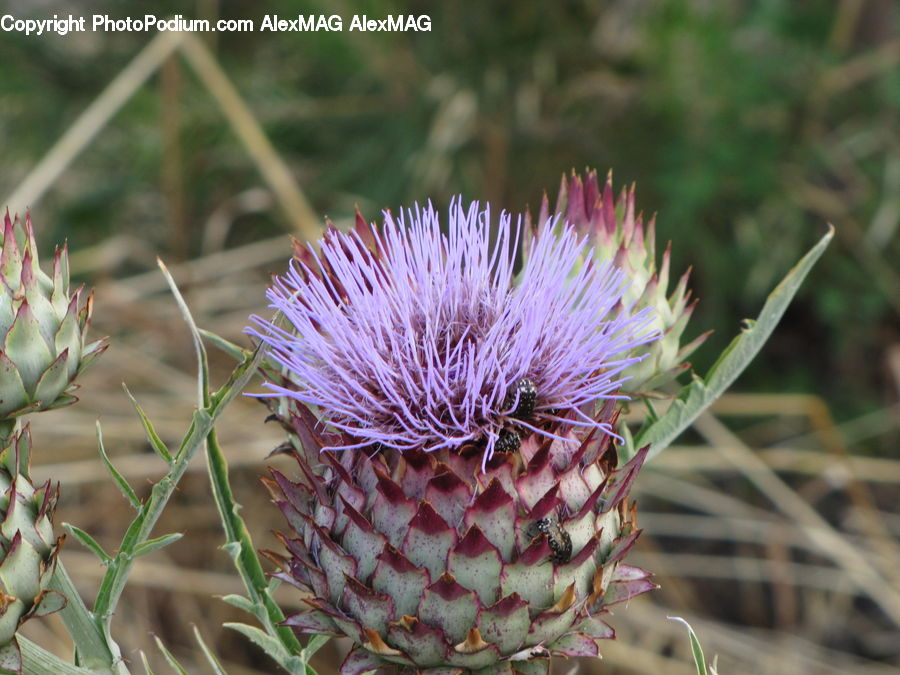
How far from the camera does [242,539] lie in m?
0.86

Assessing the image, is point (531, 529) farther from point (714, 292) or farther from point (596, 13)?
point (596, 13)

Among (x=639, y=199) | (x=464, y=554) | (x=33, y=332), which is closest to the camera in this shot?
(x=464, y=554)

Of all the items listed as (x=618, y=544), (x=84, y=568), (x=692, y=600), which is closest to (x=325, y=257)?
(x=618, y=544)

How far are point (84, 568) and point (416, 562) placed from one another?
1422 millimetres

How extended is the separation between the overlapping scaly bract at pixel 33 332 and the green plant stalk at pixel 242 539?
15 centimetres

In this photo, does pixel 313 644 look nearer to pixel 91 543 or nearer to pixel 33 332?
pixel 91 543

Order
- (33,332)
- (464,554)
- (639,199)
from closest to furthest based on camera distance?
1. (464,554)
2. (33,332)
3. (639,199)

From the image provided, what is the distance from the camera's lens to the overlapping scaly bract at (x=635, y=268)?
0.94m

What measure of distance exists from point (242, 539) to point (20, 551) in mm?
184

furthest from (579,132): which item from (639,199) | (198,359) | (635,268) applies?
(198,359)

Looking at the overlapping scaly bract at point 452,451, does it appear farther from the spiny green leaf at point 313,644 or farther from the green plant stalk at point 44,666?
the green plant stalk at point 44,666

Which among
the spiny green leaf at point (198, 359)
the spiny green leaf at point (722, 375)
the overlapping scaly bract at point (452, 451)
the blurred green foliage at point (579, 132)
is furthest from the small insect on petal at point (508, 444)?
the blurred green foliage at point (579, 132)

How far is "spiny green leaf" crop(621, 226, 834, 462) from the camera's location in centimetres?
89

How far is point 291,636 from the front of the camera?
866 mm
